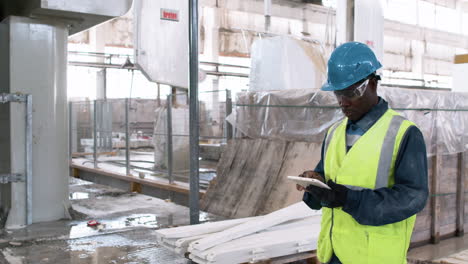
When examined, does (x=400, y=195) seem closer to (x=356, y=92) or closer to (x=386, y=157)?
(x=386, y=157)

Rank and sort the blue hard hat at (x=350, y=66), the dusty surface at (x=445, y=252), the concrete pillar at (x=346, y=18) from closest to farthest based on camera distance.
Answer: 1. the blue hard hat at (x=350, y=66)
2. the dusty surface at (x=445, y=252)
3. the concrete pillar at (x=346, y=18)

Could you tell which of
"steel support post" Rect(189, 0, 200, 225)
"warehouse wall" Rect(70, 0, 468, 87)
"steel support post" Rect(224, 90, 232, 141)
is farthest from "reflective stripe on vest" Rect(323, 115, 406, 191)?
"warehouse wall" Rect(70, 0, 468, 87)

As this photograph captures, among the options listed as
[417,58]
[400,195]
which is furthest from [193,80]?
[417,58]

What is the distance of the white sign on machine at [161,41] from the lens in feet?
17.6

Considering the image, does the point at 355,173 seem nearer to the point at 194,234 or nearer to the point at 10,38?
the point at 194,234

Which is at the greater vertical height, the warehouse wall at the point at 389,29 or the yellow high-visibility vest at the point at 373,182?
the warehouse wall at the point at 389,29

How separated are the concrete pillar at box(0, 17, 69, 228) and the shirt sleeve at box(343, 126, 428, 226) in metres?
3.96

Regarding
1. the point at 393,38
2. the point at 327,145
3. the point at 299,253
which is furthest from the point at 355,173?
the point at 393,38

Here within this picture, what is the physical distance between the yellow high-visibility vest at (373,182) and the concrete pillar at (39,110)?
3831 mm

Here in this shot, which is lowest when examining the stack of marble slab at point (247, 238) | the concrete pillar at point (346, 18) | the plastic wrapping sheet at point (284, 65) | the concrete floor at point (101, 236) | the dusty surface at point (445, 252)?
the dusty surface at point (445, 252)

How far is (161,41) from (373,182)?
4.11 meters

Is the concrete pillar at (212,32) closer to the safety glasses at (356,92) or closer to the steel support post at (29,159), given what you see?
the steel support post at (29,159)

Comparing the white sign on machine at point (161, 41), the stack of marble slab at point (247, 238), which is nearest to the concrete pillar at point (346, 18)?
the white sign on machine at point (161, 41)

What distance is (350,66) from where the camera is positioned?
188 cm
